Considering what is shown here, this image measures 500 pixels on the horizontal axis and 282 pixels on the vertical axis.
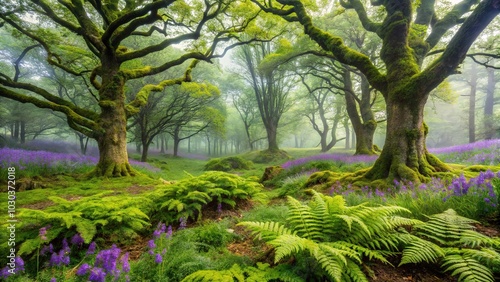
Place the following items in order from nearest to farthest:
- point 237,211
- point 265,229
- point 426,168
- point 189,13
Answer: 1. point 265,229
2. point 237,211
3. point 426,168
4. point 189,13

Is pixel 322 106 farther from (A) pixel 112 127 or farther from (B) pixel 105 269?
(B) pixel 105 269

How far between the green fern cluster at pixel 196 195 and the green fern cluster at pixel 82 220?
642 millimetres

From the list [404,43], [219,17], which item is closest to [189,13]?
[219,17]

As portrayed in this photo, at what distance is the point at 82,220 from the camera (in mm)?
3043

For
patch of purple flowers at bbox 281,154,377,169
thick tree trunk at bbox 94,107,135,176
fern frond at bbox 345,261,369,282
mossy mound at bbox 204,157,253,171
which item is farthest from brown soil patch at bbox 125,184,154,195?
mossy mound at bbox 204,157,253,171

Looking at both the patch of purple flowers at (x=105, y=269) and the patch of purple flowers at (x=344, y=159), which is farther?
the patch of purple flowers at (x=344, y=159)

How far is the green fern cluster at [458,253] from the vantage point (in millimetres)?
1700

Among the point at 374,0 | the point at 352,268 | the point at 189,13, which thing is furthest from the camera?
the point at 189,13

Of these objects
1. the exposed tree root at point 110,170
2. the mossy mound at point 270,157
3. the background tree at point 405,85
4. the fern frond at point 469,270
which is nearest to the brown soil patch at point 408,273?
the fern frond at point 469,270

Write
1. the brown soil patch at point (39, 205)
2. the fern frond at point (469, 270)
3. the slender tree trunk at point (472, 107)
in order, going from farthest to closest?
the slender tree trunk at point (472, 107), the brown soil patch at point (39, 205), the fern frond at point (469, 270)

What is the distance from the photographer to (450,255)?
1963mm

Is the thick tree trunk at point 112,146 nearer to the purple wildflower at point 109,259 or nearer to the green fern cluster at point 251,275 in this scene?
the purple wildflower at point 109,259

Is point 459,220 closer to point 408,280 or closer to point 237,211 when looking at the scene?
point 408,280

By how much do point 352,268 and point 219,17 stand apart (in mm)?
13474
